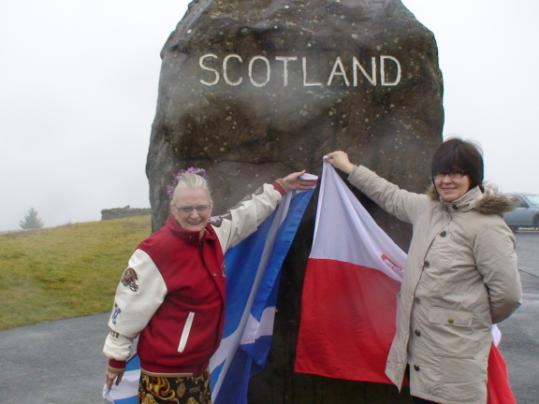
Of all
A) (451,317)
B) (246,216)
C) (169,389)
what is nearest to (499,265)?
(451,317)

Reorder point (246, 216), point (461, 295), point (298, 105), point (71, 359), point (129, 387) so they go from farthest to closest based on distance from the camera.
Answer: point (71, 359), point (298, 105), point (246, 216), point (129, 387), point (461, 295)

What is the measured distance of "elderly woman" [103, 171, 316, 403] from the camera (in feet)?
9.63

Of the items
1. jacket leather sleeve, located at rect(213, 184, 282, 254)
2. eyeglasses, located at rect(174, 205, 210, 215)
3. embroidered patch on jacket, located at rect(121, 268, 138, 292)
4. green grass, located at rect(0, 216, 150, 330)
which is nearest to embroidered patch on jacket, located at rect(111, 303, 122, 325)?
embroidered patch on jacket, located at rect(121, 268, 138, 292)

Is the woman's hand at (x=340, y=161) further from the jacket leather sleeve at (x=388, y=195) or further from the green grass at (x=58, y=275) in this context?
the green grass at (x=58, y=275)

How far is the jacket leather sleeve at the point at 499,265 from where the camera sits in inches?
115

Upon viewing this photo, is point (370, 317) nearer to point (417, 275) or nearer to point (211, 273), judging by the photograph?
point (417, 275)

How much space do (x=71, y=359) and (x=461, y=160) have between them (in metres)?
4.83

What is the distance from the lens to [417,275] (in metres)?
3.16

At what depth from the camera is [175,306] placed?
9.83 feet

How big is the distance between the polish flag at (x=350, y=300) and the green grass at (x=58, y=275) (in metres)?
5.40

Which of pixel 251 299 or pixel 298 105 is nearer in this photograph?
pixel 251 299

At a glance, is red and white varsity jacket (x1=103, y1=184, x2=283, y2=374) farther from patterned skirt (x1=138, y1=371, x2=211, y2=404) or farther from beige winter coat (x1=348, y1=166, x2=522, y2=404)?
beige winter coat (x1=348, y1=166, x2=522, y2=404)

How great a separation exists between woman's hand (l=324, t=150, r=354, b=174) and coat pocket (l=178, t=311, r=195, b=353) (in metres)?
1.34

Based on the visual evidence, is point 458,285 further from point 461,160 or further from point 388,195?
point 388,195
